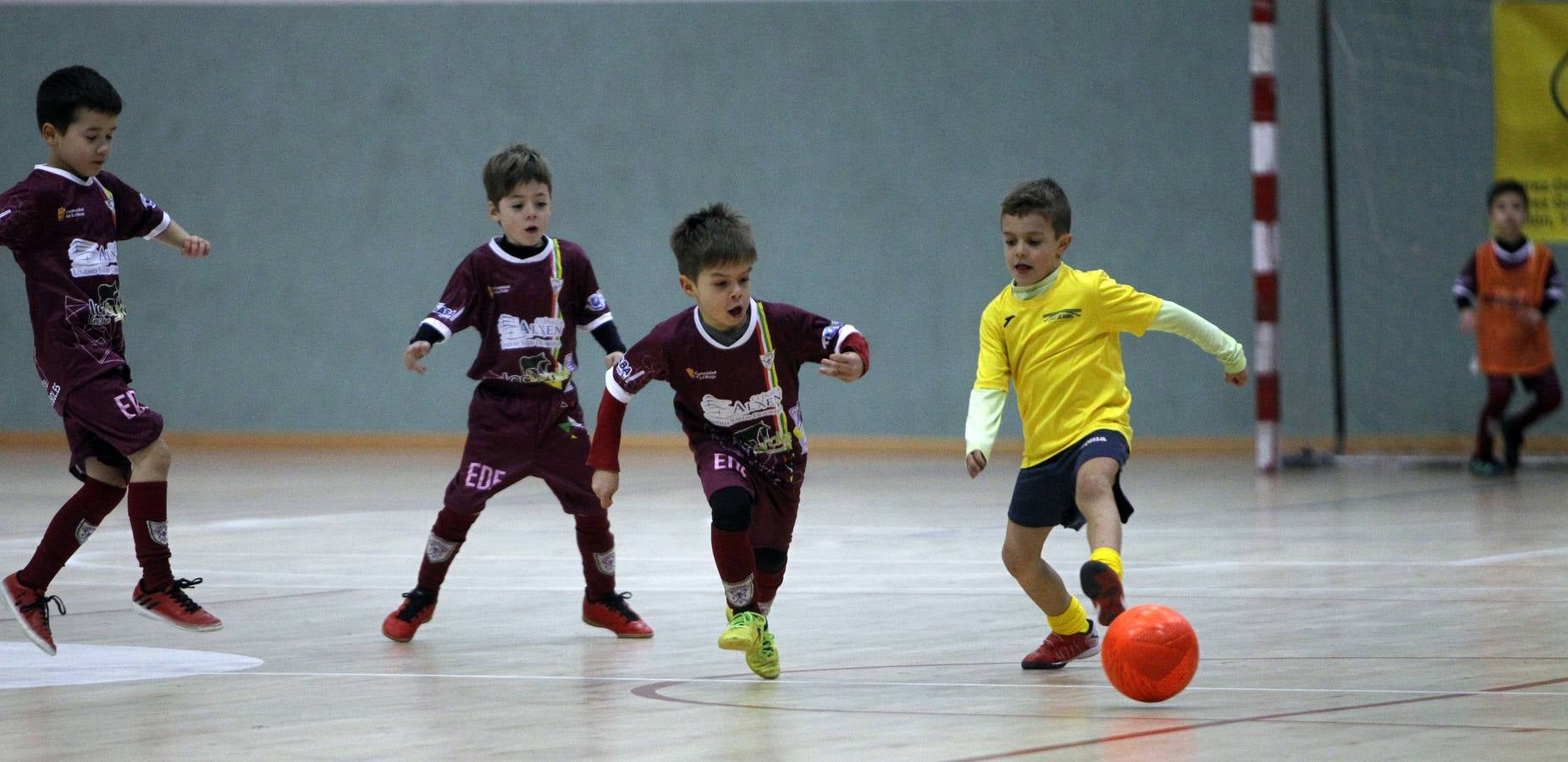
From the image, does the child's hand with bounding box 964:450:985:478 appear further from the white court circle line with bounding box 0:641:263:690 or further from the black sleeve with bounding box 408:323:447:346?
the white court circle line with bounding box 0:641:263:690

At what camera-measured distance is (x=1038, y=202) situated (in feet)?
16.9

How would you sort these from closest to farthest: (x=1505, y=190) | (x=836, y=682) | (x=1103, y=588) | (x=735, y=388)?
(x=1103, y=588), (x=836, y=682), (x=735, y=388), (x=1505, y=190)

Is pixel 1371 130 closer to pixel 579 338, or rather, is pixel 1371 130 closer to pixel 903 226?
pixel 903 226

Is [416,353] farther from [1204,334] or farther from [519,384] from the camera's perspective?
[1204,334]

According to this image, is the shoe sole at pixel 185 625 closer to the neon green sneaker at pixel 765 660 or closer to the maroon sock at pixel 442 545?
the maroon sock at pixel 442 545

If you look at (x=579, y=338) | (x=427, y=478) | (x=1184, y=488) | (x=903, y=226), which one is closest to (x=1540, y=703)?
(x=1184, y=488)

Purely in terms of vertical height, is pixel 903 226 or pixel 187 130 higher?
pixel 187 130

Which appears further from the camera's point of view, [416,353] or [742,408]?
[416,353]

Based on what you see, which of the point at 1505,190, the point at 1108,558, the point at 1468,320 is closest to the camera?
the point at 1108,558

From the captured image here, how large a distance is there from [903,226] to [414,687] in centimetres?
928

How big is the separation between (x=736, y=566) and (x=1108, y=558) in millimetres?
979

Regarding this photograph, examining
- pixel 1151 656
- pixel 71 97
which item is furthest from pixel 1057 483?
pixel 71 97

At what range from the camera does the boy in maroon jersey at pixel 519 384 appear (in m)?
5.91

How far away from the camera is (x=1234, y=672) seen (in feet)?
15.8
